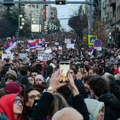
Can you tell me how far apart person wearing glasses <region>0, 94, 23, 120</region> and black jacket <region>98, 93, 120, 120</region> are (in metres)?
1.07

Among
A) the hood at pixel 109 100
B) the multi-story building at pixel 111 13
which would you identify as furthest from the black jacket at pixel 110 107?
the multi-story building at pixel 111 13

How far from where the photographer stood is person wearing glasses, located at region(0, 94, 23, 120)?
6.69m

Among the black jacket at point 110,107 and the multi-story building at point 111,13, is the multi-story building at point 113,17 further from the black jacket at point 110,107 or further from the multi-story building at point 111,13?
the black jacket at point 110,107

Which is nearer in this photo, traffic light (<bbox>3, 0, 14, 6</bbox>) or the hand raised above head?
the hand raised above head

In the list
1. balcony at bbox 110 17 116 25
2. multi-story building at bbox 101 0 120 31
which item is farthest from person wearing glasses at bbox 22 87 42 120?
balcony at bbox 110 17 116 25

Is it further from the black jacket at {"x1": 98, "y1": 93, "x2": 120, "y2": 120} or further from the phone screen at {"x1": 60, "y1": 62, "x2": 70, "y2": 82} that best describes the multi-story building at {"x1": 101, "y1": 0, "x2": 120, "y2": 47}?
the phone screen at {"x1": 60, "y1": 62, "x2": 70, "y2": 82}

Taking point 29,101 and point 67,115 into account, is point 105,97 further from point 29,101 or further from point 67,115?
point 67,115

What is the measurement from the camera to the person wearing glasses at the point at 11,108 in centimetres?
669

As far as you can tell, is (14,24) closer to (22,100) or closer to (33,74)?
(33,74)

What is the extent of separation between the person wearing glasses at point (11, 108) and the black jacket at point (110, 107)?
1.07 m

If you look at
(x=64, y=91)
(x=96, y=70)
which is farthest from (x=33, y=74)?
(x=64, y=91)

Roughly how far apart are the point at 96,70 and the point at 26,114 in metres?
8.56

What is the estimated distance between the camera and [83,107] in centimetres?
607

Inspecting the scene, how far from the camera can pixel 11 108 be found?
265 inches
